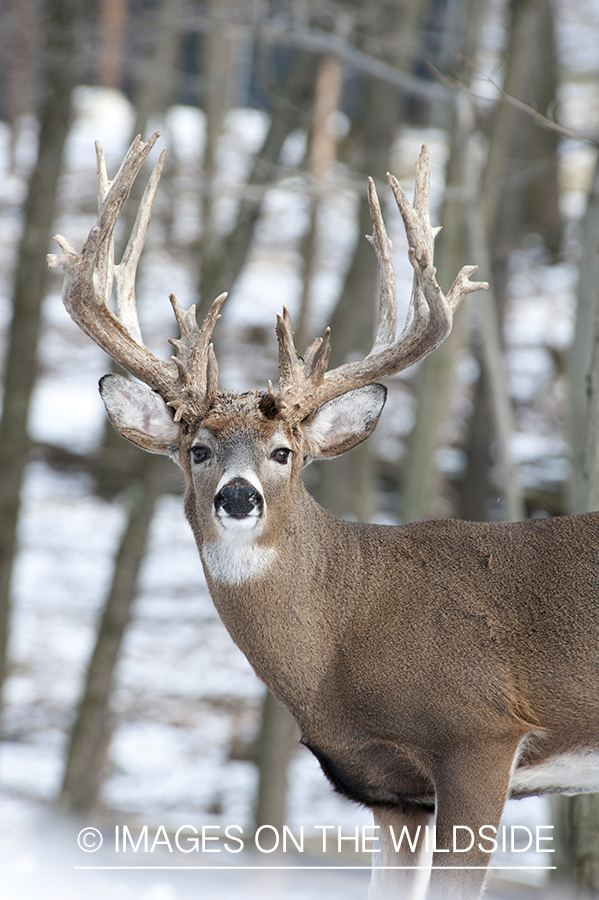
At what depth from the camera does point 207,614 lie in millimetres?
14492

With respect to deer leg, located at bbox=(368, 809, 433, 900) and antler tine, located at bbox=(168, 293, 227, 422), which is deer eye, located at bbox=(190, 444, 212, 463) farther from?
deer leg, located at bbox=(368, 809, 433, 900)

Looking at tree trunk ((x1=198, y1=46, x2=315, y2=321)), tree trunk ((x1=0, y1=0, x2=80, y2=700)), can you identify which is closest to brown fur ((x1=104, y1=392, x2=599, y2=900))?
tree trunk ((x1=198, y1=46, x2=315, y2=321))

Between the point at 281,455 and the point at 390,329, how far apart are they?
0.76 meters

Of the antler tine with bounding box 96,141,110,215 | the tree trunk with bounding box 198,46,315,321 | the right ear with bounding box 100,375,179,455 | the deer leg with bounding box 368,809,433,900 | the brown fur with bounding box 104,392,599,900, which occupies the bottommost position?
the deer leg with bounding box 368,809,433,900

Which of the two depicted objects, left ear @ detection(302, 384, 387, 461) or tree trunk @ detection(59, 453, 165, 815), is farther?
tree trunk @ detection(59, 453, 165, 815)

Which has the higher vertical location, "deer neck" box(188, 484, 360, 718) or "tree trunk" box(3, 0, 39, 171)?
"tree trunk" box(3, 0, 39, 171)

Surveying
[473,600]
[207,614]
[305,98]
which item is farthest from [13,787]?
[473,600]

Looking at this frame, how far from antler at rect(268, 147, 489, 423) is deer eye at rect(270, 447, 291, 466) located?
156 millimetres

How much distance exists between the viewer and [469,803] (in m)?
3.85

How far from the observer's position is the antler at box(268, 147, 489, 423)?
4.39 m

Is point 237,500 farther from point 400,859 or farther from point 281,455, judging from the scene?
point 400,859

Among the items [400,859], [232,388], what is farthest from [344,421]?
[232,388]

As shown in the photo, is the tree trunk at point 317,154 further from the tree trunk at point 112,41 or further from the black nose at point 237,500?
the black nose at point 237,500

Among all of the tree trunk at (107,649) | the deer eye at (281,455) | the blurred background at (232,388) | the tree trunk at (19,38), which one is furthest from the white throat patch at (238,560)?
the tree trunk at (19,38)
